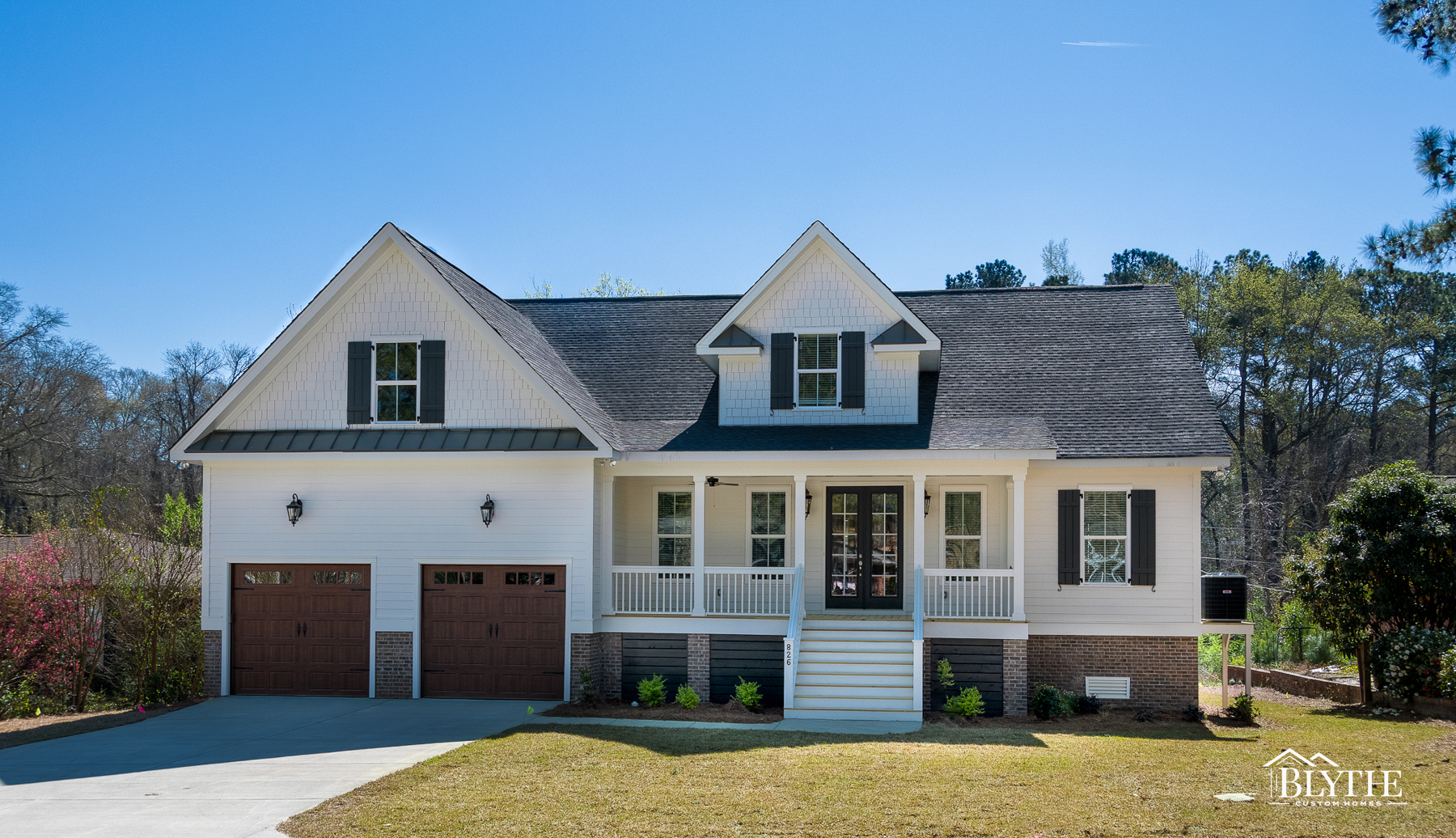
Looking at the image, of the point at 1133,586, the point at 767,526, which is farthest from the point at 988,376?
the point at 767,526

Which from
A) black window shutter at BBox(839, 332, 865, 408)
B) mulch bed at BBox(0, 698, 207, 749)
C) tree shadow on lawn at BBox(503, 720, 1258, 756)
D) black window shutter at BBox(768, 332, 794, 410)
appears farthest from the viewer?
black window shutter at BBox(768, 332, 794, 410)

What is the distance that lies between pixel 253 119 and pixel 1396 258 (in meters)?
16.5

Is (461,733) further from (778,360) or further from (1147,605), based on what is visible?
(1147,605)

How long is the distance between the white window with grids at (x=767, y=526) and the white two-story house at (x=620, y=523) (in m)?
0.26

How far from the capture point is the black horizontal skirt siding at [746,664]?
15.9 meters

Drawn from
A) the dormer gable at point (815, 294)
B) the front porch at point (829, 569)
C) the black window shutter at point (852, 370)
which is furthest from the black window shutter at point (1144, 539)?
the black window shutter at point (852, 370)

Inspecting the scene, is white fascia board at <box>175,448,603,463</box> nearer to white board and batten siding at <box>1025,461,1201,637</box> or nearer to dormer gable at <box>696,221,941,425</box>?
dormer gable at <box>696,221,941,425</box>

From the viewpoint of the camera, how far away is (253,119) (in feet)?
59.5

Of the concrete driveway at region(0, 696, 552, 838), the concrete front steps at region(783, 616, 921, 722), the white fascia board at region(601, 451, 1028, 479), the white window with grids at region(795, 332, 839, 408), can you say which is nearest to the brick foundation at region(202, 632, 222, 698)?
the concrete driveway at region(0, 696, 552, 838)

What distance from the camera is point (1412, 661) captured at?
49.7ft

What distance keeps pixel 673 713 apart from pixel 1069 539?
641cm

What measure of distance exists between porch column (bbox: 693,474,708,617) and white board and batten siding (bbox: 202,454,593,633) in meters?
1.55

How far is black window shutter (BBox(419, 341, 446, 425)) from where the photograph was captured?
16281mm

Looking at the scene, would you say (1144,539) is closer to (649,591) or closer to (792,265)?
(792,265)
